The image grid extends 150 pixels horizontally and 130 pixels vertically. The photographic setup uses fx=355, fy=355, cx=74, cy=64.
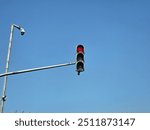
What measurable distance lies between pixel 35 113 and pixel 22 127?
0.50m

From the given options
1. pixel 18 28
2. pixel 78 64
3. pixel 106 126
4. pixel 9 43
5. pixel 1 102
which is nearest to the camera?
pixel 106 126

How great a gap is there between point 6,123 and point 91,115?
2357 millimetres

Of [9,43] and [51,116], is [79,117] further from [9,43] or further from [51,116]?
[9,43]

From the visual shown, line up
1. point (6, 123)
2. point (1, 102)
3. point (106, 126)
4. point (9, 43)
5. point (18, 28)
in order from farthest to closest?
point (18, 28) < point (9, 43) < point (1, 102) < point (6, 123) < point (106, 126)

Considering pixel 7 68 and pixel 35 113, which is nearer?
pixel 35 113

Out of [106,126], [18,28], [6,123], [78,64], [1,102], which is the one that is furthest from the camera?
[18,28]

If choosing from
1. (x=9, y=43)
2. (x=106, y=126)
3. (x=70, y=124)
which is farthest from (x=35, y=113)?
(x=9, y=43)

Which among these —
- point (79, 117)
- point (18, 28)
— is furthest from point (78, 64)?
point (18, 28)

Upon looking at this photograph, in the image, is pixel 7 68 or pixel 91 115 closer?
pixel 91 115

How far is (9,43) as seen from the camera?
17.1 meters

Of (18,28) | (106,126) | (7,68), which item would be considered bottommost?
(106,126)

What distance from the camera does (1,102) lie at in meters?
15.7

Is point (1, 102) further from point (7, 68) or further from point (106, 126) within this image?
point (106, 126)

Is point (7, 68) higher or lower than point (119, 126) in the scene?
higher
